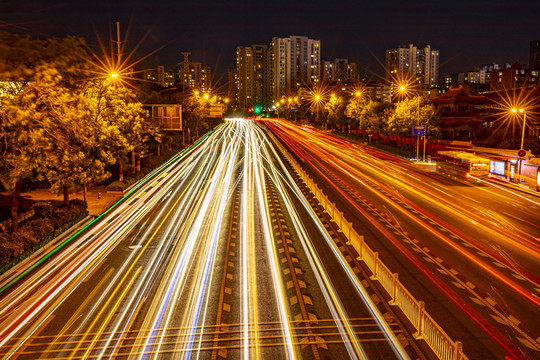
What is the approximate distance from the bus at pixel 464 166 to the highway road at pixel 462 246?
122cm

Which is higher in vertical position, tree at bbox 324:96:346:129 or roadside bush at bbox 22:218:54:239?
tree at bbox 324:96:346:129

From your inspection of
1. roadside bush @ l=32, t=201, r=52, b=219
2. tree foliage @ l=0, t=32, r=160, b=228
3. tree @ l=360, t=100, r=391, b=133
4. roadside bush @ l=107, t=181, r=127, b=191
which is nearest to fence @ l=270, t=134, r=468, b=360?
tree foliage @ l=0, t=32, r=160, b=228

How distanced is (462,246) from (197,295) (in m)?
12.0

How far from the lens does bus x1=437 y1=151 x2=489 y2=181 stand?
3894cm

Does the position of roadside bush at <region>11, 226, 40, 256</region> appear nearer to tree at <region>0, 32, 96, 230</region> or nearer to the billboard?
tree at <region>0, 32, 96, 230</region>

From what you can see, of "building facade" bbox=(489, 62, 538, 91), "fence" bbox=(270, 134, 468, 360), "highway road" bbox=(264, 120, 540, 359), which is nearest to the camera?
"fence" bbox=(270, 134, 468, 360)

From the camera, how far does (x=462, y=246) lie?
65.0 feet

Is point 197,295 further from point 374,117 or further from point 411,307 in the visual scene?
point 374,117

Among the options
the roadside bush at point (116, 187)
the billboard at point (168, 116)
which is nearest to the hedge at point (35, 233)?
the roadside bush at point (116, 187)

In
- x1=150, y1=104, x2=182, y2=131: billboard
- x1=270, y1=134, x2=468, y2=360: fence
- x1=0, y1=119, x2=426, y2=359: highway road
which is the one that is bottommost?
x1=0, y1=119, x2=426, y2=359: highway road

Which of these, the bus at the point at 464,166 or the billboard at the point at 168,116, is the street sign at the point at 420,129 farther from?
the billboard at the point at 168,116

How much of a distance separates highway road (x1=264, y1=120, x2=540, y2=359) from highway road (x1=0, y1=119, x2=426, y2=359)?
2130mm

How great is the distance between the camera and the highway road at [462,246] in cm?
1259

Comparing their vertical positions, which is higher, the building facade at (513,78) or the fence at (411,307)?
the building facade at (513,78)
